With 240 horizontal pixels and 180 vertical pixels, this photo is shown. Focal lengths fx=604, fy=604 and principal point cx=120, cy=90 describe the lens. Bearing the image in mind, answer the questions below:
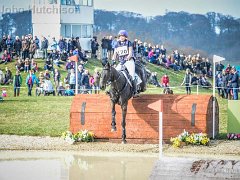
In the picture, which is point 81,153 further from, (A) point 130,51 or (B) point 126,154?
(A) point 130,51

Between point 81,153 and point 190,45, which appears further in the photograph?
point 190,45

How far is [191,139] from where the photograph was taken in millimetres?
14578

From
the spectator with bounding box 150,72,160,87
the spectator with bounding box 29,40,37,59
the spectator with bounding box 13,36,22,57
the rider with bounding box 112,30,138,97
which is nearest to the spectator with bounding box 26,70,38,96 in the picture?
the spectator with bounding box 29,40,37,59

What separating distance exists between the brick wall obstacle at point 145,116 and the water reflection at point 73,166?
1.53m

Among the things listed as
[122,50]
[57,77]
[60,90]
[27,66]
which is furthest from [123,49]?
[27,66]

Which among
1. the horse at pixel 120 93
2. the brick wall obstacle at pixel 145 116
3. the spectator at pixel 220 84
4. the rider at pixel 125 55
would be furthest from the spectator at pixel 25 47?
the horse at pixel 120 93

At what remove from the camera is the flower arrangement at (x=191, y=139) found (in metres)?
14.5

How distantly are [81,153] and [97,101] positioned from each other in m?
2.02

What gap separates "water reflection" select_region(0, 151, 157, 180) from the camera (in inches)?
453

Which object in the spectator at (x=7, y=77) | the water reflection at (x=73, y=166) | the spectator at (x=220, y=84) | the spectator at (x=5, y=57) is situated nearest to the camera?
the water reflection at (x=73, y=166)

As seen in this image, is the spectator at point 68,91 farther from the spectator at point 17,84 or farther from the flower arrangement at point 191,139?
the flower arrangement at point 191,139

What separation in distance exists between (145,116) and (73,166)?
3252 millimetres

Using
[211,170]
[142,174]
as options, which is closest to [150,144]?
[142,174]

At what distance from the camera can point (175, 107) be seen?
1512 centimetres
